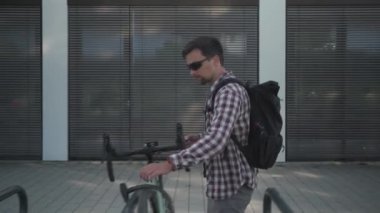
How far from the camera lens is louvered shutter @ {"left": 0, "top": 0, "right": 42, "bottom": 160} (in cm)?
1238

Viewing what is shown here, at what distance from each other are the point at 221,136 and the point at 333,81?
9.43 metres

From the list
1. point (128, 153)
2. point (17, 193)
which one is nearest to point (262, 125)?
Result: point (128, 153)

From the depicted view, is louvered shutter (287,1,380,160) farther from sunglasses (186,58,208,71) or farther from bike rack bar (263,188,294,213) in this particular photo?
sunglasses (186,58,208,71)

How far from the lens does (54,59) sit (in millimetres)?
12234

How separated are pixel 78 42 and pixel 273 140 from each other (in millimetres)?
9289

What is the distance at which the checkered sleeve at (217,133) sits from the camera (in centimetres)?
328

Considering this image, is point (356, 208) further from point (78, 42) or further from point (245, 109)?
point (78, 42)

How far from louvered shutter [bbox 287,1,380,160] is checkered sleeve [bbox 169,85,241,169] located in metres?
9.04

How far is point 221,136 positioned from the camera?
334 cm

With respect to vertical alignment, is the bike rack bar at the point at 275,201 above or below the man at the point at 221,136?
below

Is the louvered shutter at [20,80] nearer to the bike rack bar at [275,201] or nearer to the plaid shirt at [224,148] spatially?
the bike rack bar at [275,201]

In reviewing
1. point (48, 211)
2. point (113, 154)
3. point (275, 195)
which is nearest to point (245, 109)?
point (275, 195)

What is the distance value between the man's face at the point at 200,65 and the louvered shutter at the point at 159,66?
869cm

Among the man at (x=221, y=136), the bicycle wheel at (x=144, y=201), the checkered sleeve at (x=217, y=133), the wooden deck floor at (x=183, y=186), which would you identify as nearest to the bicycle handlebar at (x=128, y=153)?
the bicycle wheel at (x=144, y=201)
